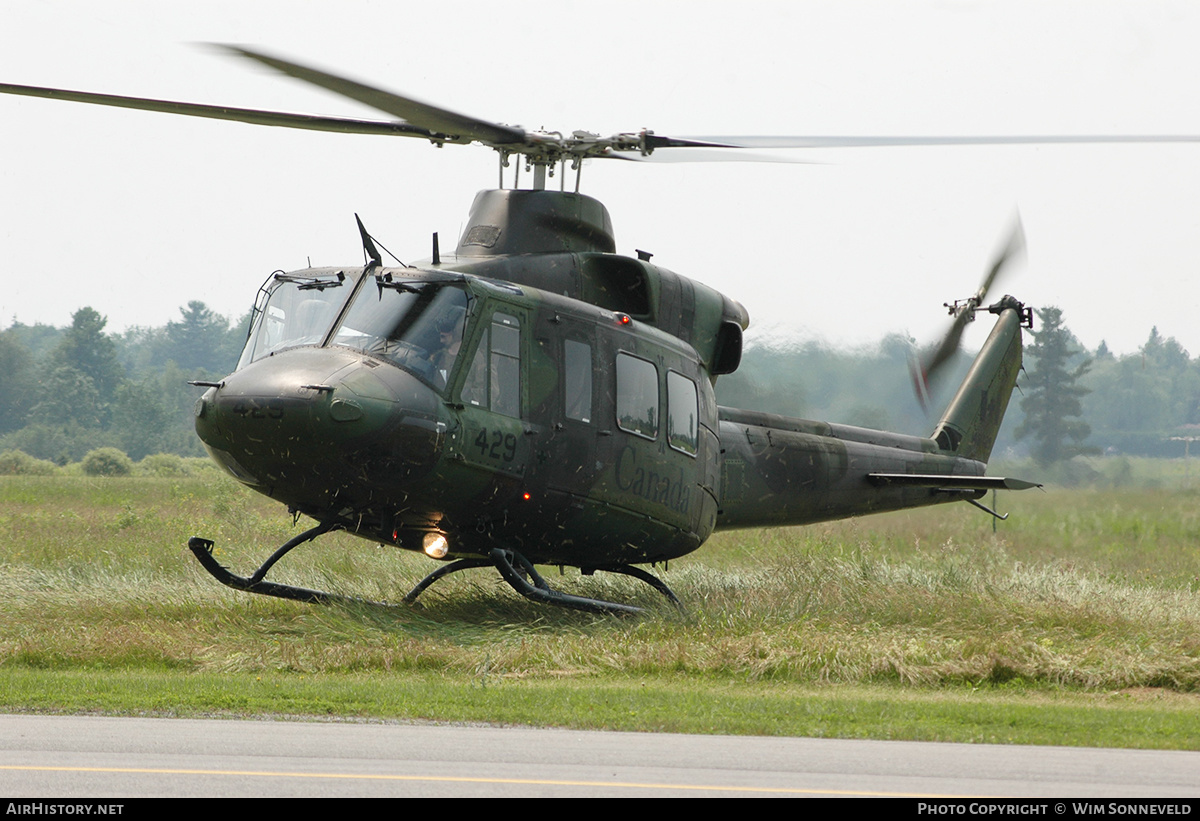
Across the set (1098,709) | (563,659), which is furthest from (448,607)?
(1098,709)

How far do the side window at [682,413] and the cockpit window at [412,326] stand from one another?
8.86 feet

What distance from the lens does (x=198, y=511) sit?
28453mm

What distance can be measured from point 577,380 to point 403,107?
318 cm

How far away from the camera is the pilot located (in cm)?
1061

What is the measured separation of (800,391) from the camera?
67.7 feet

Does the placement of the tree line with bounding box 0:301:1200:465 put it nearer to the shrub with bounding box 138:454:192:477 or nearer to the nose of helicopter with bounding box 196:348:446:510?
the nose of helicopter with bounding box 196:348:446:510

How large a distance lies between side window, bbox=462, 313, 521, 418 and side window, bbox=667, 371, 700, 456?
1.99m

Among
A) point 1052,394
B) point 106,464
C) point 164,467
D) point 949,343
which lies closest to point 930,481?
point 949,343

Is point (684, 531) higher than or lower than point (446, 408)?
lower

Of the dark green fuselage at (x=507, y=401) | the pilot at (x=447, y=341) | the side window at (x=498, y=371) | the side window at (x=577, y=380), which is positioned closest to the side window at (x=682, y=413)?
the dark green fuselage at (x=507, y=401)
